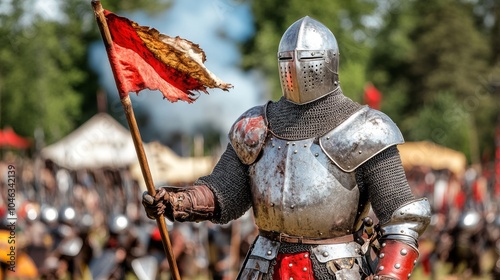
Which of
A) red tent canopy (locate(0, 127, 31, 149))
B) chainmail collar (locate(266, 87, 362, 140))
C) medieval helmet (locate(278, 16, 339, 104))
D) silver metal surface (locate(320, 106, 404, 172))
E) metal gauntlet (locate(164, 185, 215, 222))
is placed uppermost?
medieval helmet (locate(278, 16, 339, 104))

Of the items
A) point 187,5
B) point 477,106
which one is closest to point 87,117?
point 187,5

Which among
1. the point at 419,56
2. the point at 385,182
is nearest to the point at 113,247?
the point at 385,182

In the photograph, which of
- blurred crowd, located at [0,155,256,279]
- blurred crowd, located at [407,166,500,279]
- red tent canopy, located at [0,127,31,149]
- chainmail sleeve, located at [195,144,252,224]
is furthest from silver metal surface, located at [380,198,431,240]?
red tent canopy, located at [0,127,31,149]

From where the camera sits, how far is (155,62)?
400 cm

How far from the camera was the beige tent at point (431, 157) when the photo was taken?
971 inches

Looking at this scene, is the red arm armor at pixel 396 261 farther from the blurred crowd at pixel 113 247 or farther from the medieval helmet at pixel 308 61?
the blurred crowd at pixel 113 247

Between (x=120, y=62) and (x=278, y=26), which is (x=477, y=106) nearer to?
(x=278, y=26)

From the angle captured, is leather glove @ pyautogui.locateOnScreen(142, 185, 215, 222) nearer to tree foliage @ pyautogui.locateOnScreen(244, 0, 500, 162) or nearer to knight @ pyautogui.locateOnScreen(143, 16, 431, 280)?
knight @ pyautogui.locateOnScreen(143, 16, 431, 280)

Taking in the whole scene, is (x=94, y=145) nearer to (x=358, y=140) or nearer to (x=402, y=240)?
(x=358, y=140)

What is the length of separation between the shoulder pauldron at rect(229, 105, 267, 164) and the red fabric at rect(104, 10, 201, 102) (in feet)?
1.01

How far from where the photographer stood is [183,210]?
13.4 feet

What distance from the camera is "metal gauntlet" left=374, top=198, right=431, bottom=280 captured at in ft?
12.4

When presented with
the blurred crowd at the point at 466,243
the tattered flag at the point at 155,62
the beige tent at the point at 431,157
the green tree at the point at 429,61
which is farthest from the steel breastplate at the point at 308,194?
the green tree at the point at 429,61

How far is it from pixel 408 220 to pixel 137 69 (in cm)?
133
